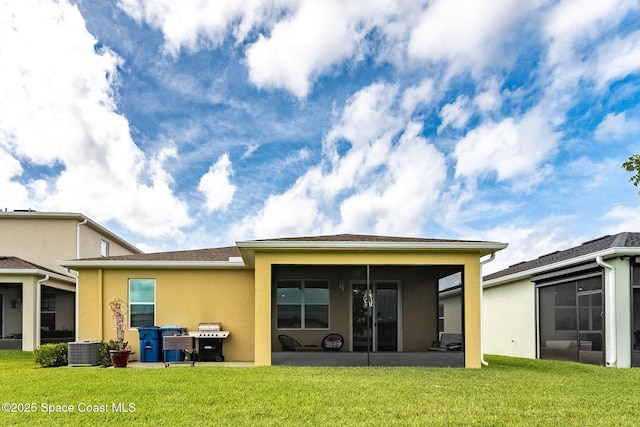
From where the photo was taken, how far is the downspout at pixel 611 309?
1285cm

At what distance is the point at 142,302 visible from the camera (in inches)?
566

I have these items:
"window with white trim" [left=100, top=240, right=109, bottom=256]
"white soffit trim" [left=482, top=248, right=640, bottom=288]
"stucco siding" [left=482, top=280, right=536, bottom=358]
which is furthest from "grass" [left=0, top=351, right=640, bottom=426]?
"window with white trim" [left=100, top=240, right=109, bottom=256]

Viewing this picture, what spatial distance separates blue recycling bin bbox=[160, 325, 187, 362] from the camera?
13.2 meters

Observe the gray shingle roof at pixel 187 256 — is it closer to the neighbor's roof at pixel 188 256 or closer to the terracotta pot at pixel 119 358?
the neighbor's roof at pixel 188 256

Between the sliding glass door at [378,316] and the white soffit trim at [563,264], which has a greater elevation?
the white soffit trim at [563,264]

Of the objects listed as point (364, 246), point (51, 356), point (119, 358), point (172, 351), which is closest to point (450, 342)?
point (364, 246)

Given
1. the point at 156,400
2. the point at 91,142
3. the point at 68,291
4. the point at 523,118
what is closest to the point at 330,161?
the point at 523,118

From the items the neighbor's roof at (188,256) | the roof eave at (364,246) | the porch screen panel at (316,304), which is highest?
the roof eave at (364,246)

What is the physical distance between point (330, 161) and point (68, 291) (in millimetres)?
11145

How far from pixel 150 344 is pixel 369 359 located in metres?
5.34

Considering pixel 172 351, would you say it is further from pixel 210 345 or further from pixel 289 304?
pixel 289 304

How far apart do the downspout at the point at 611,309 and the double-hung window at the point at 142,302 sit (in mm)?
10826

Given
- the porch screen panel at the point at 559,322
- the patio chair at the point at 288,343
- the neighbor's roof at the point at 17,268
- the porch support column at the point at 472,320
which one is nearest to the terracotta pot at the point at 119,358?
the patio chair at the point at 288,343

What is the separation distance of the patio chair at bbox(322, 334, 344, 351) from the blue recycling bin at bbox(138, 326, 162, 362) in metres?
4.26
